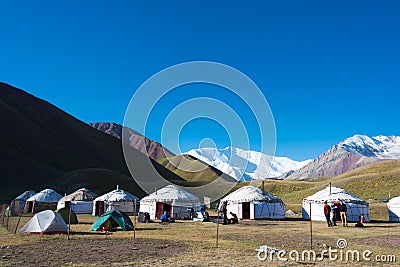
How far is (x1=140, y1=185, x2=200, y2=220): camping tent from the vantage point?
3534 centimetres

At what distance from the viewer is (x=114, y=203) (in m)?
→ 39.4

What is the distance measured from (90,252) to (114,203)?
87.8 ft

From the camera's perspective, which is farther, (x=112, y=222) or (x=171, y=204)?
(x=171, y=204)

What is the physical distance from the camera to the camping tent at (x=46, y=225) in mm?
18750

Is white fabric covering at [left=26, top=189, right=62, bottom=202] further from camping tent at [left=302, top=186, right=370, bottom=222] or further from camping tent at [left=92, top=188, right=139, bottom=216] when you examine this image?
camping tent at [left=302, top=186, right=370, bottom=222]

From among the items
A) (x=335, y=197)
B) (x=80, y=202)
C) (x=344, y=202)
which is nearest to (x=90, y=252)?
(x=344, y=202)

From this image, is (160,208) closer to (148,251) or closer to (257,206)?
(257,206)

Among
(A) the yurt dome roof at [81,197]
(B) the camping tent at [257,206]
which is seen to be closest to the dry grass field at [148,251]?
(B) the camping tent at [257,206]

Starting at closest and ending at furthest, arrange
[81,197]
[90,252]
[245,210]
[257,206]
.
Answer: [90,252] → [257,206] → [245,210] → [81,197]

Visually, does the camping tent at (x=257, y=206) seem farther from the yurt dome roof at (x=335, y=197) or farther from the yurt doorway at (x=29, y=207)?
the yurt doorway at (x=29, y=207)

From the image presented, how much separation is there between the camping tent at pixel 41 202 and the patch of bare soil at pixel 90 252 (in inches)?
1304

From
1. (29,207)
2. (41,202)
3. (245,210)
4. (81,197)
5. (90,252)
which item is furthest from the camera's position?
(29,207)

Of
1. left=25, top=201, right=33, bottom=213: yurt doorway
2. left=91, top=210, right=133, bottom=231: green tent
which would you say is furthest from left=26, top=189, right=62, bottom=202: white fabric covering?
left=91, top=210, right=133, bottom=231: green tent

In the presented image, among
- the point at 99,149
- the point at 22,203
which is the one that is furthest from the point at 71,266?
the point at 99,149
